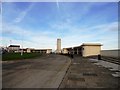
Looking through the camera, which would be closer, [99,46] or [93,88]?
[93,88]

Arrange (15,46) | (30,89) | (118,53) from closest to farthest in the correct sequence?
(30,89), (118,53), (15,46)

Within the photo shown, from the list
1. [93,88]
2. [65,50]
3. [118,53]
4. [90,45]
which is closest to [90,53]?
[90,45]

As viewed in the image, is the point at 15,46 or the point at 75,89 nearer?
the point at 75,89

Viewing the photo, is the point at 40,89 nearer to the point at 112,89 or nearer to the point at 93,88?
the point at 93,88

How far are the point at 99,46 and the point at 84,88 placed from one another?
57.1 meters

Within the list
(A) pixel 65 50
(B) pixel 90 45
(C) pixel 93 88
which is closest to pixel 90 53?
(B) pixel 90 45

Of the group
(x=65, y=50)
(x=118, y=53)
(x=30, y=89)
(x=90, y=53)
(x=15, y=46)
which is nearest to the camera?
(x=30, y=89)

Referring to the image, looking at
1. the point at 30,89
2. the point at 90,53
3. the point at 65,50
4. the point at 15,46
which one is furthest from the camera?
the point at 15,46

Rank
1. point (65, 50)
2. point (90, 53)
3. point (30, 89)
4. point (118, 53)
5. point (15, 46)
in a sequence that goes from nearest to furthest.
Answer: point (30, 89) → point (118, 53) → point (90, 53) → point (65, 50) → point (15, 46)

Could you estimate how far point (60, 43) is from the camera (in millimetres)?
156875

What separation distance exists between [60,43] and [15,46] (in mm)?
58241

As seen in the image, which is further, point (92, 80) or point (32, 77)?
point (32, 77)

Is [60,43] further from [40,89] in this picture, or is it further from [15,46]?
[40,89]

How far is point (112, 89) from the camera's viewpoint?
10.5m
